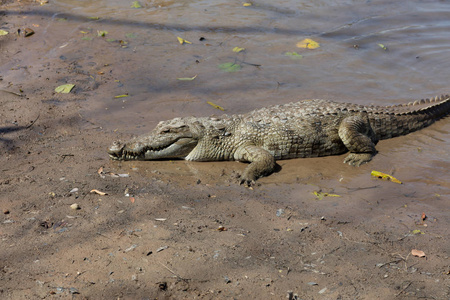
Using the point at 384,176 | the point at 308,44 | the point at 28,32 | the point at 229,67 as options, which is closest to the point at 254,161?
the point at 384,176

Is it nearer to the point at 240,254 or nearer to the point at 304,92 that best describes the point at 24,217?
the point at 240,254

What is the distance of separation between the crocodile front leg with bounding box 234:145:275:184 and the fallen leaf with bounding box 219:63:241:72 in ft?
9.89

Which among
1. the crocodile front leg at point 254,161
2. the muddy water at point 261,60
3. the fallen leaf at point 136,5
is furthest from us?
the fallen leaf at point 136,5

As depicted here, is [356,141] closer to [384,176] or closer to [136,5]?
[384,176]

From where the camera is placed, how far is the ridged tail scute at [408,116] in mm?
6383

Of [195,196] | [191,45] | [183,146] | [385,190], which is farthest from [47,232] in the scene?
[191,45]

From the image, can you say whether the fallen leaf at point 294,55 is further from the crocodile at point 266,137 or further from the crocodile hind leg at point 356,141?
the crocodile hind leg at point 356,141

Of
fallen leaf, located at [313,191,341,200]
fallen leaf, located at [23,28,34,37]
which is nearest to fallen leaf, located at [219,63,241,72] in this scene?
fallen leaf, located at [313,191,341,200]

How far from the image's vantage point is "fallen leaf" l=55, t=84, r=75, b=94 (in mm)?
7406

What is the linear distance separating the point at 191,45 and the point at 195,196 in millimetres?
5352

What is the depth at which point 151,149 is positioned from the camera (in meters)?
5.73

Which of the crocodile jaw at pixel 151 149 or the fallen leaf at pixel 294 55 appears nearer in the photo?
the crocodile jaw at pixel 151 149

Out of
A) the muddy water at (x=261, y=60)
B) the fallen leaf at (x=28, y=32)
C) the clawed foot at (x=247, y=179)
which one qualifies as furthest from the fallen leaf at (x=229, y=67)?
the fallen leaf at (x=28, y=32)

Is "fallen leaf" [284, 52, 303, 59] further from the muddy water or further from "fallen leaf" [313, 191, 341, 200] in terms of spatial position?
"fallen leaf" [313, 191, 341, 200]
